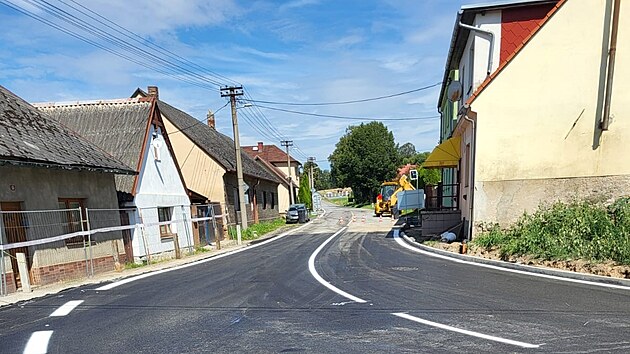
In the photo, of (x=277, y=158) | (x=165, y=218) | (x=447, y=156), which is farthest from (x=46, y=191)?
(x=277, y=158)

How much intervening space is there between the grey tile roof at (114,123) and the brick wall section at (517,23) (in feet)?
48.4

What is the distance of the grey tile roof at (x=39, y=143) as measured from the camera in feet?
33.2

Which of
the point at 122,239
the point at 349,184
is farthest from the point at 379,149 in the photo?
the point at 122,239

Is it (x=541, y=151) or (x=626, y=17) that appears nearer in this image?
(x=626, y=17)

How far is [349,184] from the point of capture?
7469 centimetres

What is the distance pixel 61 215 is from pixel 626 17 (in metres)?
16.7

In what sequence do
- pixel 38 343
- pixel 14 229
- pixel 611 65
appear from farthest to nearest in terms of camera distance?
pixel 611 65
pixel 14 229
pixel 38 343

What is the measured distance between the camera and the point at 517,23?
550 inches

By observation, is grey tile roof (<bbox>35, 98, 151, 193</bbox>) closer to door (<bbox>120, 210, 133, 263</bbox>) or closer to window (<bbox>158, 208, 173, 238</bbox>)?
door (<bbox>120, 210, 133, 263</bbox>)

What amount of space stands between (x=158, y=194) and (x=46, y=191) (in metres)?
7.54

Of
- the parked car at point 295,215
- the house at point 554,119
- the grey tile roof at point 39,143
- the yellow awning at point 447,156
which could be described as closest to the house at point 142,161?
the grey tile roof at point 39,143

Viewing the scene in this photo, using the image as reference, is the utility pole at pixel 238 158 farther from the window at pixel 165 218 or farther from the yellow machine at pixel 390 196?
the yellow machine at pixel 390 196

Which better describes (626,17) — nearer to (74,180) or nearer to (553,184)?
(553,184)

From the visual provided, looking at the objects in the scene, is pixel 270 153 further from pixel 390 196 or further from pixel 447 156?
pixel 447 156
